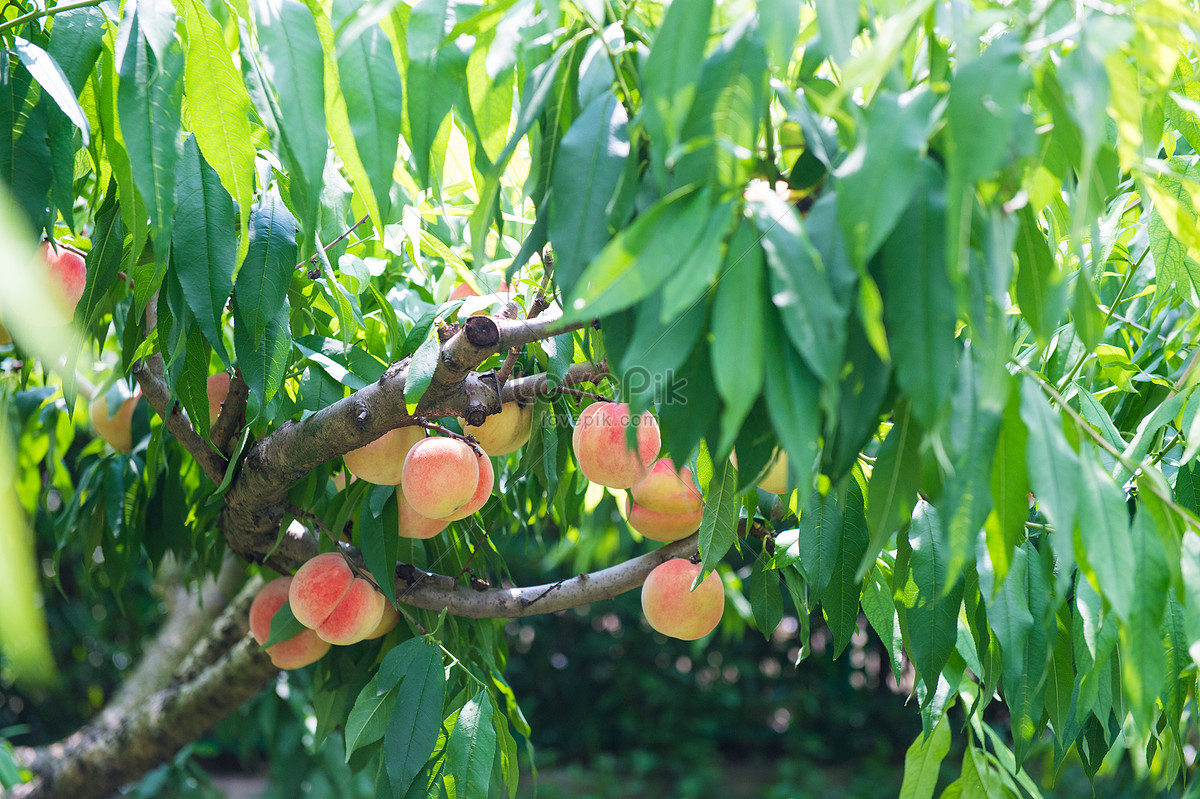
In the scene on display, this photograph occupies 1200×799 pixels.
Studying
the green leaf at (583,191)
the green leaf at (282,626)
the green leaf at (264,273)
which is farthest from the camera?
the green leaf at (282,626)

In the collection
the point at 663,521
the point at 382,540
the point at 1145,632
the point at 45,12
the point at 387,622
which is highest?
the point at 45,12

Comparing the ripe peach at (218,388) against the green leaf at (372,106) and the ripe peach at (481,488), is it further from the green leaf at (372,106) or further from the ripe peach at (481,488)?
the green leaf at (372,106)

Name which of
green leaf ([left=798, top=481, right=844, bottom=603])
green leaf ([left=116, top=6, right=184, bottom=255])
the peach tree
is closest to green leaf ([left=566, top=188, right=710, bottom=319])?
the peach tree

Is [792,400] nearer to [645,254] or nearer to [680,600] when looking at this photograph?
[645,254]

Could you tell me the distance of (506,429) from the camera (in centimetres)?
99

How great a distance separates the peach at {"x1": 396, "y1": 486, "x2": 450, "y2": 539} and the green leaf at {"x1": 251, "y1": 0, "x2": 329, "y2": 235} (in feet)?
1.73

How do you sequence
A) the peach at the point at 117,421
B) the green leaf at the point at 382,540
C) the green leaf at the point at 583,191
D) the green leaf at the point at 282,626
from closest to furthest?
the green leaf at the point at 583,191, the green leaf at the point at 382,540, the green leaf at the point at 282,626, the peach at the point at 117,421

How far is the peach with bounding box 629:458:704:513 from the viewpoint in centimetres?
108

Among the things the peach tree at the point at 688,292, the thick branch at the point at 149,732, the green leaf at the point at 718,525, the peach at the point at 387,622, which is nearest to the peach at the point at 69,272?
the peach tree at the point at 688,292

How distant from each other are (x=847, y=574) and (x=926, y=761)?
228 millimetres

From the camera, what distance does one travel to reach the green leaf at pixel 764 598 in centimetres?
109

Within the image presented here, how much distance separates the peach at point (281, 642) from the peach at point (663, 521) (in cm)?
46

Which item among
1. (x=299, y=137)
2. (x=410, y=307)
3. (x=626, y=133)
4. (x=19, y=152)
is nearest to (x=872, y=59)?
(x=626, y=133)

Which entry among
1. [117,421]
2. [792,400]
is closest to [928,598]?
[792,400]
